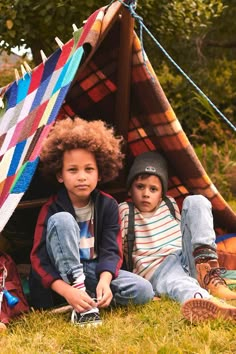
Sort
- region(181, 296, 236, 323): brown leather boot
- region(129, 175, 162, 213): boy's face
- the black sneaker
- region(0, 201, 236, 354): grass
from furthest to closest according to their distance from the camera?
region(129, 175, 162, 213): boy's face
the black sneaker
region(181, 296, 236, 323): brown leather boot
region(0, 201, 236, 354): grass

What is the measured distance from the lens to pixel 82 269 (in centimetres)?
318

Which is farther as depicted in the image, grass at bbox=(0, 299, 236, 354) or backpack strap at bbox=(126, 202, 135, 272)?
backpack strap at bbox=(126, 202, 135, 272)

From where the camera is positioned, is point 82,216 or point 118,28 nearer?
point 82,216

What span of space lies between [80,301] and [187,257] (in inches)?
30.8

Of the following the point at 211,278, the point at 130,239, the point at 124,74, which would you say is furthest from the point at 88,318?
the point at 124,74

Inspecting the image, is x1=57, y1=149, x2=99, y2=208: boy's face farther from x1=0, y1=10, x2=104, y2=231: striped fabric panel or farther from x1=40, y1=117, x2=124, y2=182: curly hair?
x1=0, y1=10, x2=104, y2=231: striped fabric panel

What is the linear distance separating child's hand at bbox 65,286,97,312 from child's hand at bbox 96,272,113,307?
74mm

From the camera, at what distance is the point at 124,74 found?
12.9 feet

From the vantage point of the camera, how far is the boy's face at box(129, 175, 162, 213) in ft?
12.9

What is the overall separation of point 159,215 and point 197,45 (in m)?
7.24

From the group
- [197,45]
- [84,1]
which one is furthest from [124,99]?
[197,45]

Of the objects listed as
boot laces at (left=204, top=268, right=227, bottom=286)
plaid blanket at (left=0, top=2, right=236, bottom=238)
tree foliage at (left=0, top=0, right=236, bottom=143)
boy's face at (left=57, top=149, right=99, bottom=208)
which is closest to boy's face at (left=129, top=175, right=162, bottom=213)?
plaid blanket at (left=0, top=2, right=236, bottom=238)

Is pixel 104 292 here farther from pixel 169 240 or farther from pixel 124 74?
pixel 124 74

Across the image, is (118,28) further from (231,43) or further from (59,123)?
→ (231,43)
